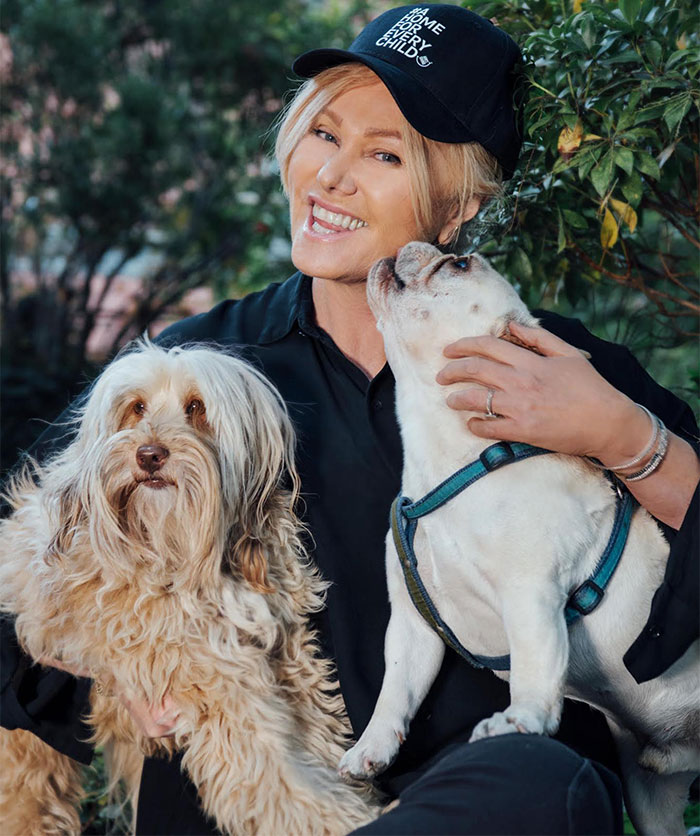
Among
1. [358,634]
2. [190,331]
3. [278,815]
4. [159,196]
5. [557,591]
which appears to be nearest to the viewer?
[557,591]

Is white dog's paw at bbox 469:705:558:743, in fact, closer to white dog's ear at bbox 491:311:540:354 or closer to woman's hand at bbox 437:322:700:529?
woman's hand at bbox 437:322:700:529

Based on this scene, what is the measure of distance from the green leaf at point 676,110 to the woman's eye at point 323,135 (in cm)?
79

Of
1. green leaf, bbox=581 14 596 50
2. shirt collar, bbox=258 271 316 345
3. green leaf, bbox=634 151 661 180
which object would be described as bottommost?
shirt collar, bbox=258 271 316 345

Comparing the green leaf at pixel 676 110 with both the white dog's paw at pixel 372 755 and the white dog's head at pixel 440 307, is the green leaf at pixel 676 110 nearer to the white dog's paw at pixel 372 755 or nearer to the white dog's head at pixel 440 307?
the white dog's head at pixel 440 307

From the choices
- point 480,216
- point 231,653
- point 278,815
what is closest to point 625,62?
point 480,216

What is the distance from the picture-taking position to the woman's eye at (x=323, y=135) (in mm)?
2854

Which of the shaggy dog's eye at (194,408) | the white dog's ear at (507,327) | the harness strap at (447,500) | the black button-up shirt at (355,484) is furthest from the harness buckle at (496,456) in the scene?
the shaggy dog's eye at (194,408)

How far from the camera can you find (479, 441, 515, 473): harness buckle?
7.29 ft

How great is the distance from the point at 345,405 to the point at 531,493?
2.51 ft

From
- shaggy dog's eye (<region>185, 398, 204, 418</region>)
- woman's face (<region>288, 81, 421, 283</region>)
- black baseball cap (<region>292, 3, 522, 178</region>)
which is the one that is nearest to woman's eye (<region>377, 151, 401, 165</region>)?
woman's face (<region>288, 81, 421, 283</region>)

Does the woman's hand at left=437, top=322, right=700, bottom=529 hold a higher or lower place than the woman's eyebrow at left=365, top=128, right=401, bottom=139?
lower

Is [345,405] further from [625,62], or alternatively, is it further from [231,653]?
[625,62]

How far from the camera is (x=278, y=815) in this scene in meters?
2.45

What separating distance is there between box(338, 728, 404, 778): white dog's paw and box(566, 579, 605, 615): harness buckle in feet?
1.42
